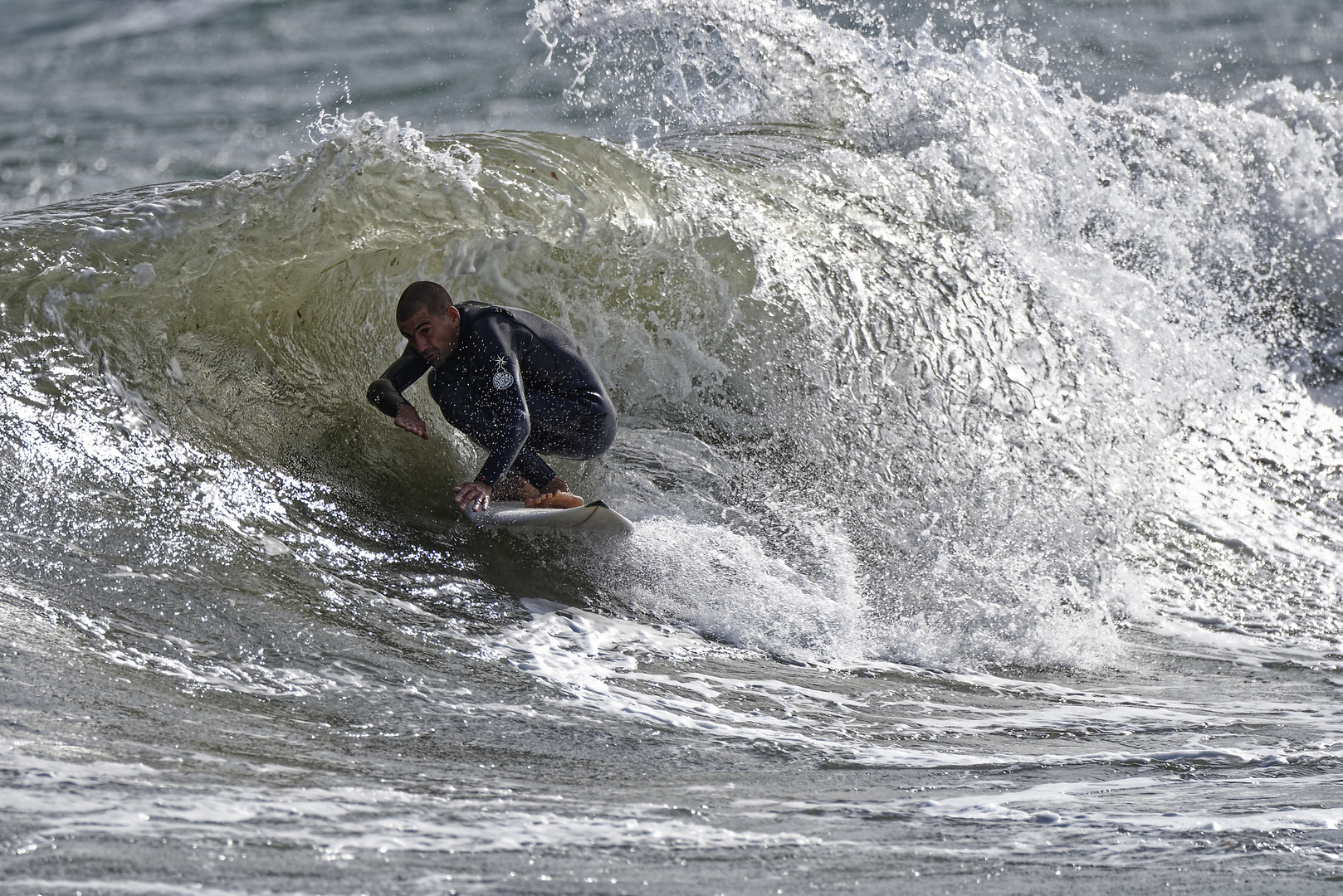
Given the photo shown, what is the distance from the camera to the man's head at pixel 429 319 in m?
3.84

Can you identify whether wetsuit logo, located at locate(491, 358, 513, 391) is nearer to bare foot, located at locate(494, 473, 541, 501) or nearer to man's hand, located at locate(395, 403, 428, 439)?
man's hand, located at locate(395, 403, 428, 439)

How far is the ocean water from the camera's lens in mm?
2305

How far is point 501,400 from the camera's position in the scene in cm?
397

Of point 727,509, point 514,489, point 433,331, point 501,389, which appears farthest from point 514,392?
point 727,509

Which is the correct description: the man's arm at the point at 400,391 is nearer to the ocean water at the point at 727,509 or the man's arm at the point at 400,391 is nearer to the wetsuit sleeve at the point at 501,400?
the wetsuit sleeve at the point at 501,400

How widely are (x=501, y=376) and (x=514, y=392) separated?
7cm

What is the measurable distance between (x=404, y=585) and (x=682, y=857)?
6.24 feet

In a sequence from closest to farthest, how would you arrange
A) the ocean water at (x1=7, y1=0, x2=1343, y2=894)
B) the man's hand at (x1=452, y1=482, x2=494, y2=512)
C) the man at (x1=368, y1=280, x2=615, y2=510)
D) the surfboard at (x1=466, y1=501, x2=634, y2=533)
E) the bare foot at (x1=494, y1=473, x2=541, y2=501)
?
the ocean water at (x1=7, y1=0, x2=1343, y2=894)
the man's hand at (x1=452, y1=482, x2=494, y2=512)
the man at (x1=368, y1=280, x2=615, y2=510)
the surfboard at (x1=466, y1=501, x2=634, y2=533)
the bare foot at (x1=494, y1=473, x2=541, y2=501)

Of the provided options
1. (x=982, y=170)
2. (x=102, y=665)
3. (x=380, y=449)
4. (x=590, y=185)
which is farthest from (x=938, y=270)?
(x=102, y=665)

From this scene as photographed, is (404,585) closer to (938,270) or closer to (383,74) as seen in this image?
(938,270)

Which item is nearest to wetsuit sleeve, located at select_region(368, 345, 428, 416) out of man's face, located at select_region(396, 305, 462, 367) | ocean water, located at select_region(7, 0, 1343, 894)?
man's face, located at select_region(396, 305, 462, 367)

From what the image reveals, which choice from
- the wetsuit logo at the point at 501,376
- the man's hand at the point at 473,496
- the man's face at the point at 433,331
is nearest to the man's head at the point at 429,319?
the man's face at the point at 433,331

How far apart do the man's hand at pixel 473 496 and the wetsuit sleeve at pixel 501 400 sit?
0.17ft

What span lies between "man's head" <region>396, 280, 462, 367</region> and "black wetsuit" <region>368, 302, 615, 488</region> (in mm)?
60
